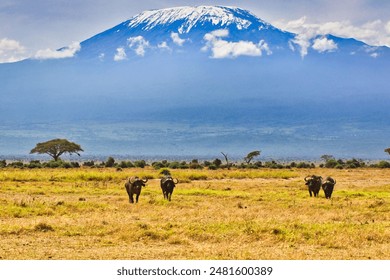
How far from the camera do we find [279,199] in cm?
3020

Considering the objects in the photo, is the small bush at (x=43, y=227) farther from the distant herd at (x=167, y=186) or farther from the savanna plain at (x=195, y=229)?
the distant herd at (x=167, y=186)

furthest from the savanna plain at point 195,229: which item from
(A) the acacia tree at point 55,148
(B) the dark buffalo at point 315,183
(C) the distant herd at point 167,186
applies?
(A) the acacia tree at point 55,148

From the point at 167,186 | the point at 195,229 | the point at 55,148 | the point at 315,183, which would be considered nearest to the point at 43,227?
the point at 195,229

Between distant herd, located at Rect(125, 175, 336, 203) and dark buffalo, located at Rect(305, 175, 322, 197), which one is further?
dark buffalo, located at Rect(305, 175, 322, 197)

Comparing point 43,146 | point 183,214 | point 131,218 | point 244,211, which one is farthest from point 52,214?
point 43,146

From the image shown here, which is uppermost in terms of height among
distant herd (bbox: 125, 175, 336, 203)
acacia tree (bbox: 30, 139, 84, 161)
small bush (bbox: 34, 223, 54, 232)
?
acacia tree (bbox: 30, 139, 84, 161)

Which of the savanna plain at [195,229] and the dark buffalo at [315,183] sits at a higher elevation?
the dark buffalo at [315,183]

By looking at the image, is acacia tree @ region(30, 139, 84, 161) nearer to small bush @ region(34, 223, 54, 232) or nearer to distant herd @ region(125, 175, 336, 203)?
distant herd @ region(125, 175, 336, 203)

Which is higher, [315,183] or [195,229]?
[315,183]

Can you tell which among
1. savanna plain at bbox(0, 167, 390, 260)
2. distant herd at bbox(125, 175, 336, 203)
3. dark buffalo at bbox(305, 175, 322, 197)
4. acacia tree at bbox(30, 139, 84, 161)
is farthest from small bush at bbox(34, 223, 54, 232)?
acacia tree at bbox(30, 139, 84, 161)

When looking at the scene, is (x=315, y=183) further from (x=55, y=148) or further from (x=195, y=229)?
(x=55, y=148)

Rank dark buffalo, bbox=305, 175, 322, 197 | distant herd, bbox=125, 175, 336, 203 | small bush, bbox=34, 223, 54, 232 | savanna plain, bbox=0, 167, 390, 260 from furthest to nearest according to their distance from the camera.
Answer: dark buffalo, bbox=305, 175, 322, 197 < distant herd, bbox=125, 175, 336, 203 < small bush, bbox=34, 223, 54, 232 < savanna plain, bbox=0, 167, 390, 260
